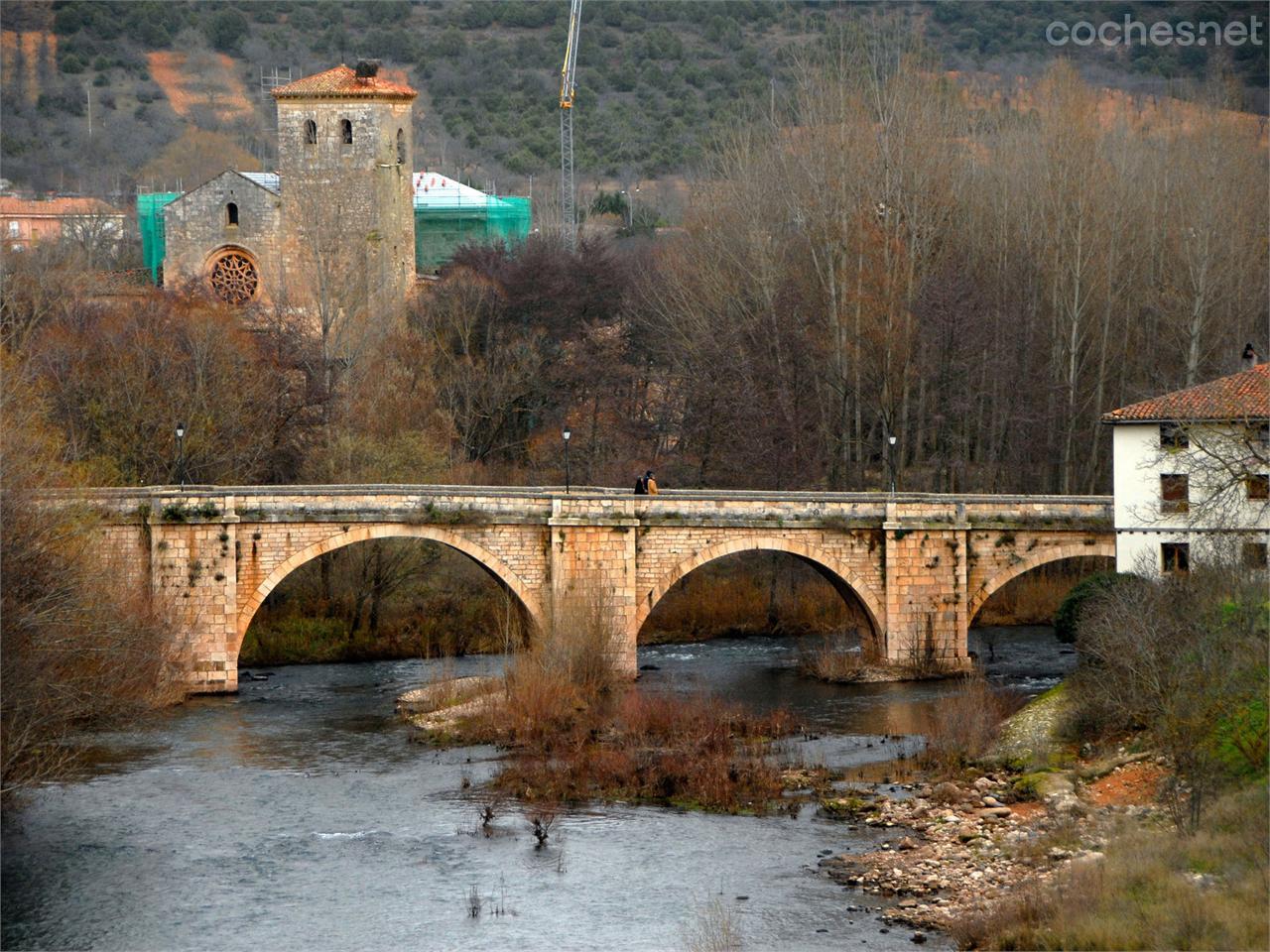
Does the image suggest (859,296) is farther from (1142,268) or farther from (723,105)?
(723,105)

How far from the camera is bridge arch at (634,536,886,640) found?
41.8 metres

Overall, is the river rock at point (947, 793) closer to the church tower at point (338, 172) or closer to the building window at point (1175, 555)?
the building window at point (1175, 555)

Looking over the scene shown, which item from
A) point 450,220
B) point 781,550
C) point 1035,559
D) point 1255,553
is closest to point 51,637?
point 781,550

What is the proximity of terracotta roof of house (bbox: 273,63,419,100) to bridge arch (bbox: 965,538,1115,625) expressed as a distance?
2450 cm

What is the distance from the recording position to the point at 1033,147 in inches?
2159

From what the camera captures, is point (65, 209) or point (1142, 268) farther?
point (65, 209)

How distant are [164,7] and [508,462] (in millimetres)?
69061

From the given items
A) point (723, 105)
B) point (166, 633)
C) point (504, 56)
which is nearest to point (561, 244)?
point (166, 633)

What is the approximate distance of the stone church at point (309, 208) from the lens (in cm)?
6000

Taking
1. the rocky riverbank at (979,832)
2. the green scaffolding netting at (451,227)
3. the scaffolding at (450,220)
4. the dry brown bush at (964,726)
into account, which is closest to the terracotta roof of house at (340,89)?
the scaffolding at (450,220)

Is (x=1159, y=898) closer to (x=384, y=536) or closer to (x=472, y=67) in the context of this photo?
(x=384, y=536)

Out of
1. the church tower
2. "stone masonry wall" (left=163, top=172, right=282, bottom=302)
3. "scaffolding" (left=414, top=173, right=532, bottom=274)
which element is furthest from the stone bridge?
"scaffolding" (left=414, top=173, right=532, bottom=274)

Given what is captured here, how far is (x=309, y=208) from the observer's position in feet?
198

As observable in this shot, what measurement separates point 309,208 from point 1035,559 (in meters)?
25.8
